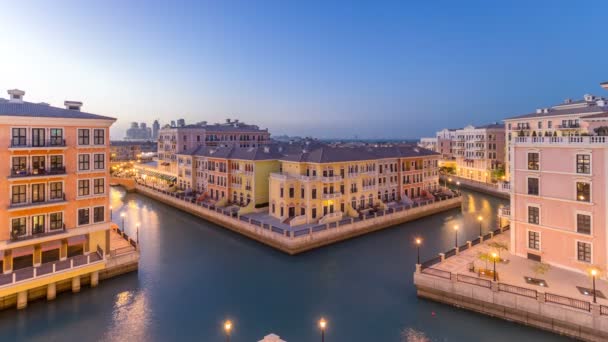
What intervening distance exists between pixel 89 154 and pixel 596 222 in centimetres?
3855

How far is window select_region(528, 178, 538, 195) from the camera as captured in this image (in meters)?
25.4

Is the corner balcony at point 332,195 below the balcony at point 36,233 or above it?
above

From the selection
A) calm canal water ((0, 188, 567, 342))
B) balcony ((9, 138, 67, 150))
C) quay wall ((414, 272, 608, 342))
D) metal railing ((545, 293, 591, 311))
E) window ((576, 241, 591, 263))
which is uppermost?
balcony ((9, 138, 67, 150))

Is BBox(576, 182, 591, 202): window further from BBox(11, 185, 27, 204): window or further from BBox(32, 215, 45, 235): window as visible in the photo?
BBox(11, 185, 27, 204): window

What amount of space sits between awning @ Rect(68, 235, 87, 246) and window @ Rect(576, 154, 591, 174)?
1508 inches

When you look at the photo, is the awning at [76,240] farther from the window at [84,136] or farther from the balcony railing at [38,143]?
the window at [84,136]

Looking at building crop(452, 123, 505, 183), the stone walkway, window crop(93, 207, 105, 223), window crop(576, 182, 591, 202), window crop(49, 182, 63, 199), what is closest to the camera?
the stone walkway

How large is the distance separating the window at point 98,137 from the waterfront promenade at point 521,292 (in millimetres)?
27692

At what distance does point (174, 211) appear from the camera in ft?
175

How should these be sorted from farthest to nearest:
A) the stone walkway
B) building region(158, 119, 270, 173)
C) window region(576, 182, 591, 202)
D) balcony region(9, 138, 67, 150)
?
building region(158, 119, 270, 173), window region(576, 182, 591, 202), balcony region(9, 138, 67, 150), the stone walkway

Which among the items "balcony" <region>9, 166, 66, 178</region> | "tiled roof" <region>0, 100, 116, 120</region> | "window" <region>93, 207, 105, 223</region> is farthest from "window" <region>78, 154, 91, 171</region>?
"window" <region>93, 207, 105, 223</region>

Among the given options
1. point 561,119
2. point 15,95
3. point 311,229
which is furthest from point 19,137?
point 561,119

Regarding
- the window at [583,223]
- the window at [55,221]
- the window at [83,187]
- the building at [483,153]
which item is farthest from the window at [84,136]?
the building at [483,153]

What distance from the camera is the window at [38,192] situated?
77.0 feet
